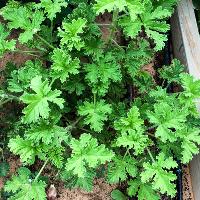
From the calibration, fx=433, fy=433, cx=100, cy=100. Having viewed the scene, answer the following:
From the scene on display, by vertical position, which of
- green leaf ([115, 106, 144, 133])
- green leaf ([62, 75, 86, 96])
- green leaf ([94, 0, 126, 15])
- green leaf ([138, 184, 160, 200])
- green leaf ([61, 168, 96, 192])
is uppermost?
green leaf ([94, 0, 126, 15])

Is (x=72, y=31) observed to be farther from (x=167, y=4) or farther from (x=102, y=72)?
(x=167, y=4)

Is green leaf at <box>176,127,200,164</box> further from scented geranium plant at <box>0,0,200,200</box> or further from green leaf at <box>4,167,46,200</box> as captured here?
green leaf at <box>4,167,46,200</box>

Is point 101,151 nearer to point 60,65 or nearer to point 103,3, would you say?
point 60,65

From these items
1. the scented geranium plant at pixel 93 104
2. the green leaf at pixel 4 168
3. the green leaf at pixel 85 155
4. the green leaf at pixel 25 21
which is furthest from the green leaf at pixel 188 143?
the green leaf at pixel 4 168

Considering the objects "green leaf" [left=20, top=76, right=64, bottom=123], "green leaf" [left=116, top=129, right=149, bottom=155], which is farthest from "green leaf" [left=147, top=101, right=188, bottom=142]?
"green leaf" [left=20, top=76, right=64, bottom=123]

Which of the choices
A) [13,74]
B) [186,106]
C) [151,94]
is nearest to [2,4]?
[13,74]

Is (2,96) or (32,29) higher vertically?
(32,29)
